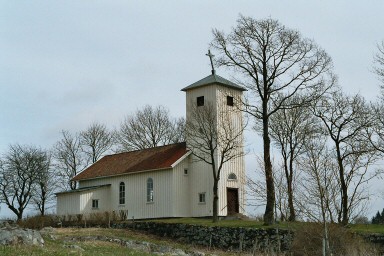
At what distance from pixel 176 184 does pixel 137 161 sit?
5.64 metres

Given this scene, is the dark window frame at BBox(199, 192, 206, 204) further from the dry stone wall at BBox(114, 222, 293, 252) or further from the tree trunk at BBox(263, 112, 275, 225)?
the tree trunk at BBox(263, 112, 275, 225)

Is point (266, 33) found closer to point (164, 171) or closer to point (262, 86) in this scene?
point (262, 86)

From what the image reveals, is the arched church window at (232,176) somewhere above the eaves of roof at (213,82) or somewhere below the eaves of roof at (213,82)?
below

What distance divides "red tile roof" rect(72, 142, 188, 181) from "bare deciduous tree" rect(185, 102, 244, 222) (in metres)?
1.44

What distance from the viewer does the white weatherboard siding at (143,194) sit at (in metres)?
37.3

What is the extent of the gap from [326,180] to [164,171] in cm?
2297

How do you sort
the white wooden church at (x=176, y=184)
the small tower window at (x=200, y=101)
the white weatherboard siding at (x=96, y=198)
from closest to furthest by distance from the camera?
the white wooden church at (x=176, y=184) < the small tower window at (x=200, y=101) < the white weatherboard siding at (x=96, y=198)

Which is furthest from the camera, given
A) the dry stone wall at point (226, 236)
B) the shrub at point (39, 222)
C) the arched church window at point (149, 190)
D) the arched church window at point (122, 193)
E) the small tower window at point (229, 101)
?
the arched church window at point (122, 193)

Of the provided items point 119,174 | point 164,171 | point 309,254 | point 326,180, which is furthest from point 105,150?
point 326,180

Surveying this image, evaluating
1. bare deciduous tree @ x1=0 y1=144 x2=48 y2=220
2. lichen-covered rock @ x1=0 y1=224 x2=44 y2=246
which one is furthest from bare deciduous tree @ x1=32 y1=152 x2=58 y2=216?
lichen-covered rock @ x1=0 y1=224 x2=44 y2=246

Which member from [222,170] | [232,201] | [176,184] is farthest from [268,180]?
[176,184]

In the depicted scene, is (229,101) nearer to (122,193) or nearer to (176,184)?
(176,184)

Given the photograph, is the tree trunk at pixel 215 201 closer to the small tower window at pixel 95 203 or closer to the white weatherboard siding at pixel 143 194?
the white weatherboard siding at pixel 143 194

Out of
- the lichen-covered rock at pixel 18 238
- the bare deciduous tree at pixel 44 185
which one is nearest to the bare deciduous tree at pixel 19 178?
the bare deciduous tree at pixel 44 185
